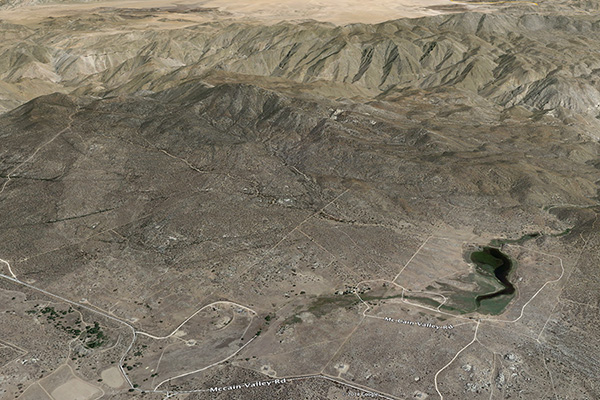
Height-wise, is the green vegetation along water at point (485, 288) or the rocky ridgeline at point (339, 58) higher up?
the rocky ridgeline at point (339, 58)

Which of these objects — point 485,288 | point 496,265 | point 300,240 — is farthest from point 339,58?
point 485,288

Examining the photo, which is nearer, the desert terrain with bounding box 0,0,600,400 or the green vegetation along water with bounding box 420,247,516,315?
the desert terrain with bounding box 0,0,600,400

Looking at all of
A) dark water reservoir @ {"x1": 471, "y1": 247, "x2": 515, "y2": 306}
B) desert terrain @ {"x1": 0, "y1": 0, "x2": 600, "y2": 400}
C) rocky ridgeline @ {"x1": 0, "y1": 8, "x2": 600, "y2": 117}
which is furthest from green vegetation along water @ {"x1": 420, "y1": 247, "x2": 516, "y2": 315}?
rocky ridgeline @ {"x1": 0, "y1": 8, "x2": 600, "y2": 117}

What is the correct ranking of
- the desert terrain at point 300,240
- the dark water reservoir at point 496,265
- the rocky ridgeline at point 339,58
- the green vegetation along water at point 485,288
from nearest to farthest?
the desert terrain at point 300,240, the green vegetation along water at point 485,288, the dark water reservoir at point 496,265, the rocky ridgeline at point 339,58

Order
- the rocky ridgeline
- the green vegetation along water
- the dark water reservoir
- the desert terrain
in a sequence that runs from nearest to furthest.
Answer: the desert terrain
the green vegetation along water
the dark water reservoir
the rocky ridgeline

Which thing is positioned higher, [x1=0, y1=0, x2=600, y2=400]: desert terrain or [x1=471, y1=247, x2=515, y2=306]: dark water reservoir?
[x1=0, y1=0, x2=600, y2=400]: desert terrain

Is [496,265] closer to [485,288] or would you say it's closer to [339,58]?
[485,288]

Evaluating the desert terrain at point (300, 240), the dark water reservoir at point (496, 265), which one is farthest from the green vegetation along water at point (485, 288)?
the desert terrain at point (300, 240)

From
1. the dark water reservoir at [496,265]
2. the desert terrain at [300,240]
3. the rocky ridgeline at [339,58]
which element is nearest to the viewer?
the desert terrain at [300,240]

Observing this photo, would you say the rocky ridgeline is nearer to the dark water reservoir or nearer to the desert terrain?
the desert terrain

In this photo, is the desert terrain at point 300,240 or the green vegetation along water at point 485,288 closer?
the desert terrain at point 300,240

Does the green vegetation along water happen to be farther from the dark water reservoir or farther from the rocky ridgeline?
the rocky ridgeline

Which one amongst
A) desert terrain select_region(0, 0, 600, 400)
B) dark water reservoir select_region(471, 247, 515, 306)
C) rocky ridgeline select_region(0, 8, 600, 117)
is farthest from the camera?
rocky ridgeline select_region(0, 8, 600, 117)

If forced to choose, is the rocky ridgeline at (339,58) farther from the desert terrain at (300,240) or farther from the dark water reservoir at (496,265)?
the dark water reservoir at (496,265)
